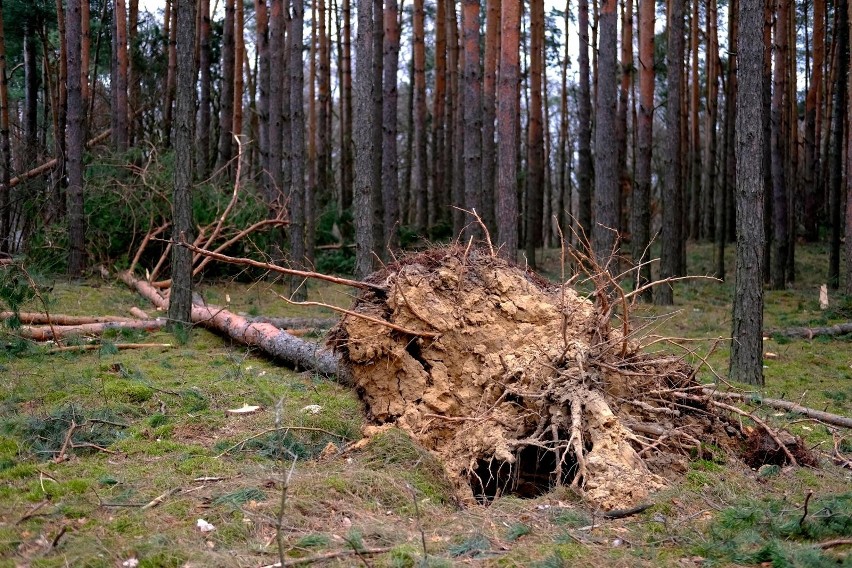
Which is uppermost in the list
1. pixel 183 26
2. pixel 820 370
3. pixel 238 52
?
pixel 238 52

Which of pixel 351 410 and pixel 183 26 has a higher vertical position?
pixel 183 26

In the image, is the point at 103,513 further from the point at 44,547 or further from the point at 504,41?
the point at 504,41

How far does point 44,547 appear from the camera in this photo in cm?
426

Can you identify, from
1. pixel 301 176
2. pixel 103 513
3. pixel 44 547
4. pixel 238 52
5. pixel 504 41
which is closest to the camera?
pixel 44 547

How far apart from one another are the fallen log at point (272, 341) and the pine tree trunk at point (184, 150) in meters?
0.51

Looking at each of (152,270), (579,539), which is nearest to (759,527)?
(579,539)

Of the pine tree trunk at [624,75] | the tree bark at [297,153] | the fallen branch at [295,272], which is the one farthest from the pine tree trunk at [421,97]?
the fallen branch at [295,272]

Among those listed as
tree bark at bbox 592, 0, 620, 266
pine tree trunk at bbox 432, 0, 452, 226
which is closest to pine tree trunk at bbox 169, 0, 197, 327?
tree bark at bbox 592, 0, 620, 266

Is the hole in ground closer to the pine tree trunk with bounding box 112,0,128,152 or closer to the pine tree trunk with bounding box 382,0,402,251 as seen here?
the pine tree trunk with bounding box 382,0,402,251

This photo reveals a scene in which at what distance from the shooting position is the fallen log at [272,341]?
341 inches

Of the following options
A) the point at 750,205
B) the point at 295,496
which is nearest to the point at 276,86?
the point at 750,205

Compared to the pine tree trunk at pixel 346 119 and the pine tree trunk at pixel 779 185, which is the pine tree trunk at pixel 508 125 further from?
the pine tree trunk at pixel 346 119

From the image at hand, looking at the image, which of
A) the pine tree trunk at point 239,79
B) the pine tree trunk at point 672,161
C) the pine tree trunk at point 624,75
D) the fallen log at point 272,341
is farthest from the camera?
the pine tree trunk at point 239,79

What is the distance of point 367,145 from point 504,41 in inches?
114
